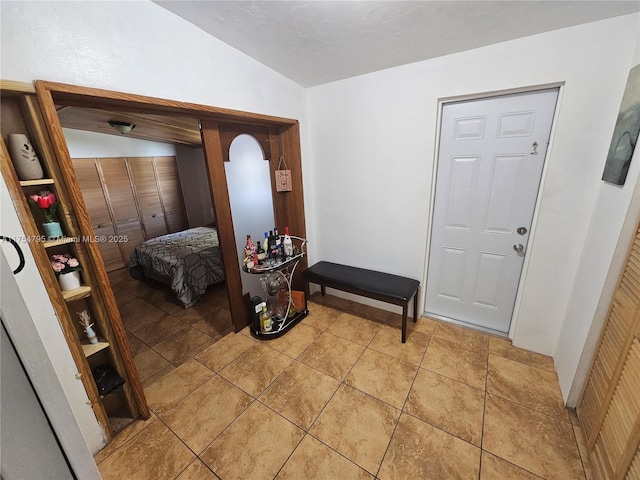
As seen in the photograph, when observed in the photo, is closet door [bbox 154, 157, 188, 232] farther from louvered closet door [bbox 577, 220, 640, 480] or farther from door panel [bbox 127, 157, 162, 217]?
louvered closet door [bbox 577, 220, 640, 480]

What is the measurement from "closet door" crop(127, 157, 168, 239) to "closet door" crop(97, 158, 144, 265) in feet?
0.33

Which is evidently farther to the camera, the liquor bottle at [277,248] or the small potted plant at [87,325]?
the liquor bottle at [277,248]

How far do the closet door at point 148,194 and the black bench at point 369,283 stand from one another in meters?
3.54

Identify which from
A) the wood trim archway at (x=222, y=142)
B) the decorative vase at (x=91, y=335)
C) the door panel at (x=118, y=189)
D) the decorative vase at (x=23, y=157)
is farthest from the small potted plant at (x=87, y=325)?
the door panel at (x=118, y=189)

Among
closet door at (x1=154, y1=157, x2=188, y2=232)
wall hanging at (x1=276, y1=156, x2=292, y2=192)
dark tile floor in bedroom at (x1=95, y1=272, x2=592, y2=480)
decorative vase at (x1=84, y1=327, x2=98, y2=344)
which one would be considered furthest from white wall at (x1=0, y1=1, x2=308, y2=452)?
closet door at (x1=154, y1=157, x2=188, y2=232)

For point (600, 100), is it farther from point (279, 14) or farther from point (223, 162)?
point (223, 162)

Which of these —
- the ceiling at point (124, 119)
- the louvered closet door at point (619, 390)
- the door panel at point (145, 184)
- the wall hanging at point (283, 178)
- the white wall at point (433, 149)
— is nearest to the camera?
the louvered closet door at point (619, 390)

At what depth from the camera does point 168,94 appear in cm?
150

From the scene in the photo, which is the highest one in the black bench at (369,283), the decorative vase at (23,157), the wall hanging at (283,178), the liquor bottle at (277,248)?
the decorative vase at (23,157)

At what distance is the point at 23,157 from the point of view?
1105mm

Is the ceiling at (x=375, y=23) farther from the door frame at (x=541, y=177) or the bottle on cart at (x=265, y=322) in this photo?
the bottle on cart at (x=265, y=322)

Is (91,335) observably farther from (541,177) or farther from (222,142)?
(541,177)

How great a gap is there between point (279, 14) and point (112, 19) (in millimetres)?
834

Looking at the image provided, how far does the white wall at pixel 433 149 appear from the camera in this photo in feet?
4.98
